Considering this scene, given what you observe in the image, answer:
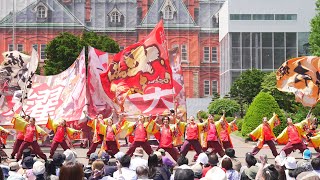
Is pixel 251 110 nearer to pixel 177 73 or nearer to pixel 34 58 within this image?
pixel 177 73

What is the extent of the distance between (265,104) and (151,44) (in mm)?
6720

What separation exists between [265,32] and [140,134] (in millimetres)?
Result: 41971

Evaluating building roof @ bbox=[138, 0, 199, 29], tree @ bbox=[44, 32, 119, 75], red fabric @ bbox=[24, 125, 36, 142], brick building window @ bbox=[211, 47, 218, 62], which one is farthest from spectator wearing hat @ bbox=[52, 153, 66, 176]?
brick building window @ bbox=[211, 47, 218, 62]

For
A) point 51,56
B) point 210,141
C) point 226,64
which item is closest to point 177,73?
point 210,141

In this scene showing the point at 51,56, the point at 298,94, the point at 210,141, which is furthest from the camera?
the point at 51,56

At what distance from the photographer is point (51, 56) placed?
51.9m

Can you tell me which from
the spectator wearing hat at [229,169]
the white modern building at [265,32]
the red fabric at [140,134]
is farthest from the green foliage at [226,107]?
the spectator wearing hat at [229,169]

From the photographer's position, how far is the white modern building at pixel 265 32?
5869cm

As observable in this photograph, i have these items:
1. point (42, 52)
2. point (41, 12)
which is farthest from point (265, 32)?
point (41, 12)

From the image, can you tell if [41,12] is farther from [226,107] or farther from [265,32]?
[226,107]

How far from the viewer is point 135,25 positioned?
70375 millimetres

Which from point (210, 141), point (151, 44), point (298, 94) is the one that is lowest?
point (210, 141)

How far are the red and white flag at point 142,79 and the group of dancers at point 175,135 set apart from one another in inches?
161

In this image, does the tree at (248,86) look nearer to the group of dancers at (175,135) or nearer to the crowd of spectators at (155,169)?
the group of dancers at (175,135)
